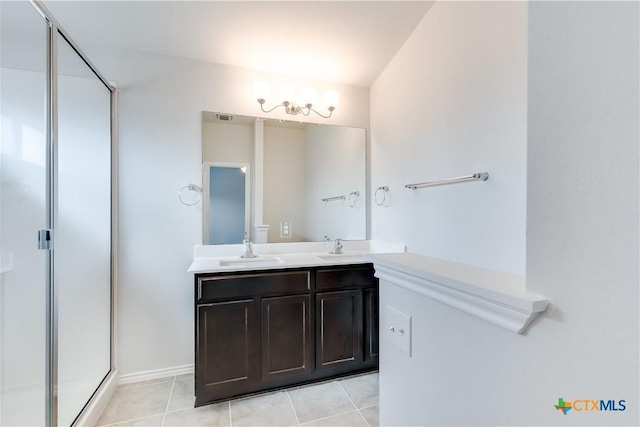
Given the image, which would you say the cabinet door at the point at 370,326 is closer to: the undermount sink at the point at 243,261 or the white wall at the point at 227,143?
the undermount sink at the point at 243,261

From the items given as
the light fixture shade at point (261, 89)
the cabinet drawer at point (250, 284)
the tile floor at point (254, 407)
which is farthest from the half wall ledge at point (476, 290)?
the light fixture shade at point (261, 89)

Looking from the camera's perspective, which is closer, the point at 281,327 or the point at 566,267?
the point at 566,267

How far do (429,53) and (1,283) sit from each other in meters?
2.74

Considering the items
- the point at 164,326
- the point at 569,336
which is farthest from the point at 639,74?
the point at 164,326

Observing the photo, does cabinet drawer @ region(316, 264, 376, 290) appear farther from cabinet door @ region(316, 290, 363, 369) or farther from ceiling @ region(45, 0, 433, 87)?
ceiling @ region(45, 0, 433, 87)

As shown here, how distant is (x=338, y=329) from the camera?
82.5 inches

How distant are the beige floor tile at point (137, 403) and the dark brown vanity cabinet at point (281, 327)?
1.05 ft

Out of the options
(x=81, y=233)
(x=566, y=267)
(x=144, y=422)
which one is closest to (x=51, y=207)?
(x=81, y=233)

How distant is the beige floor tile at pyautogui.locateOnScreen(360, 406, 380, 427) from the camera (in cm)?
168

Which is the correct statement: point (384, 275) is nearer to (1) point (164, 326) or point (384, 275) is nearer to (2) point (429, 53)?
(2) point (429, 53)

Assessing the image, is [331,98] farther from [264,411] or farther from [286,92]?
[264,411]

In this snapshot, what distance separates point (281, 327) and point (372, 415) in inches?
30.8

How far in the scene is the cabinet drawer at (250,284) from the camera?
179cm

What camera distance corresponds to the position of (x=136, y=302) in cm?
216
